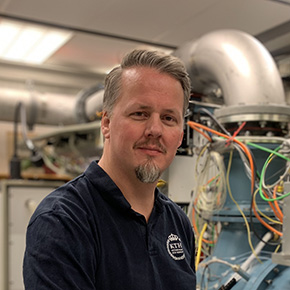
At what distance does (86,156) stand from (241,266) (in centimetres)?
192

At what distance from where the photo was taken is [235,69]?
200 centimetres

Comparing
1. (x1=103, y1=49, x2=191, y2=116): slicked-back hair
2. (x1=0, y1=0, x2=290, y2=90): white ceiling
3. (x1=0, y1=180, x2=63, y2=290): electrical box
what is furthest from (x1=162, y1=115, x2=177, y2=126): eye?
(x1=0, y1=180, x2=63, y2=290): electrical box

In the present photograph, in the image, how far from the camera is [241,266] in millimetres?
1664

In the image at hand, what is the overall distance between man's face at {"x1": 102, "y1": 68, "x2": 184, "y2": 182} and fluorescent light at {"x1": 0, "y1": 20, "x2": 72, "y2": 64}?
2.70 meters

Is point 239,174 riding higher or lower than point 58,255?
higher

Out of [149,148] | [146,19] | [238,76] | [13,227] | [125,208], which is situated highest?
[146,19]

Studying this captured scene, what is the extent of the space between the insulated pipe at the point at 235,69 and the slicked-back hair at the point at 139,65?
731mm

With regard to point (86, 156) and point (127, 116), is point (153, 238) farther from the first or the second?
point (86, 156)

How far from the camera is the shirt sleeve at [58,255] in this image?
0.93 m

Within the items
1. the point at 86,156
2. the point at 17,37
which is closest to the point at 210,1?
the point at 86,156

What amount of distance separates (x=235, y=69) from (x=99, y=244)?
1203mm

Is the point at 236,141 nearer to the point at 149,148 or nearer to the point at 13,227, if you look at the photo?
the point at 149,148

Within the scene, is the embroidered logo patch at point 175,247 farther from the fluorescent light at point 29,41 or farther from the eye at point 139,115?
the fluorescent light at point 29,41

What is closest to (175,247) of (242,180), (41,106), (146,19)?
(242,180)
